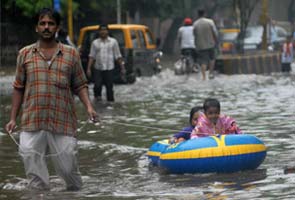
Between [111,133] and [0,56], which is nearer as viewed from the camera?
[111,133]

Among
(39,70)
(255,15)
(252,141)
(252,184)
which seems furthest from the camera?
(255,15)

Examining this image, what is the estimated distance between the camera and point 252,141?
35.6 feet

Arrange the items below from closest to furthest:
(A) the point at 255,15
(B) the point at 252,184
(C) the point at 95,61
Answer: (B) the point at 252,184
(C) the point at 95,61
(A) the point at 255,15

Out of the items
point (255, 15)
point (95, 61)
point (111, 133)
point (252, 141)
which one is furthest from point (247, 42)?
point (252, 141)

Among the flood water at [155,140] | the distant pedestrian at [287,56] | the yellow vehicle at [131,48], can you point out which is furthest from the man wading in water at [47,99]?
the distant pedestrian at [287,56]

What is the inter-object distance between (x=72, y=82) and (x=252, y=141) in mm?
2405

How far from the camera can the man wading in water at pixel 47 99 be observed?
9.21 meters

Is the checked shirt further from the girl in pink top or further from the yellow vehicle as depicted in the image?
the yellow vehicle

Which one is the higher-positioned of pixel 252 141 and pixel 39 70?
pixel 39 70

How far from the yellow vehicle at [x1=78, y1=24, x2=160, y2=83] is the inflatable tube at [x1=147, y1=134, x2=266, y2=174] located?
48.8 feet

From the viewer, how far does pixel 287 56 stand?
3284cm

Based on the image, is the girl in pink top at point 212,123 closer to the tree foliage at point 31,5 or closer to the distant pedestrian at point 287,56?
the distant pedestrian at point 287,56

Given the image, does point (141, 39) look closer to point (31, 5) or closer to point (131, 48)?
point (131, 48)

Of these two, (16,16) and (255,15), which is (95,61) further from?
(255,15)
